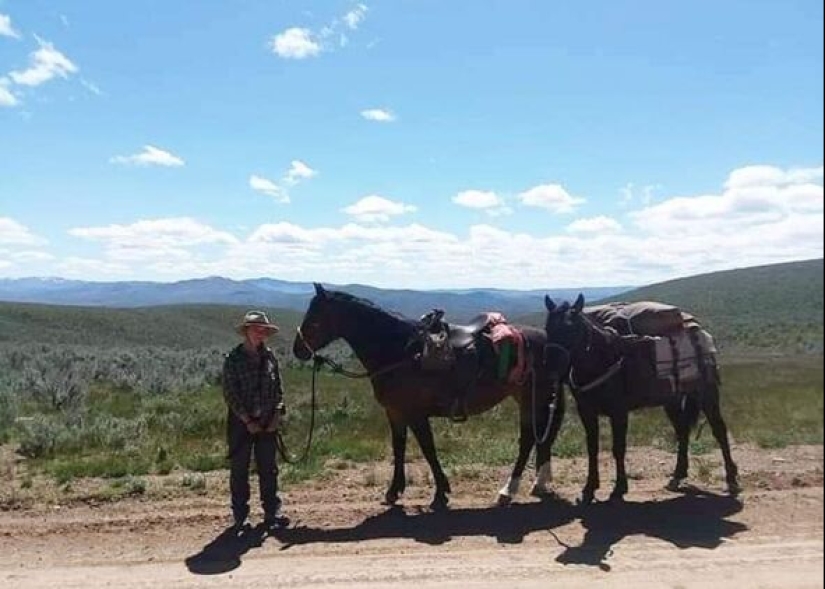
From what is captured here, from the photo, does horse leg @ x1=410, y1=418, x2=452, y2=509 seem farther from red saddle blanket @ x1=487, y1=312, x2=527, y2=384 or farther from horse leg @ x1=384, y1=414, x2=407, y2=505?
red saddle blanket @ x1=487, y1=312, x2=527, y2=384

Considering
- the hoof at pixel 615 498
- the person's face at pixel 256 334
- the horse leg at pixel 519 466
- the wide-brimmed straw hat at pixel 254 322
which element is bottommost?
the hoof at pixel 615 498

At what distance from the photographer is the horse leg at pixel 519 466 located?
845cm

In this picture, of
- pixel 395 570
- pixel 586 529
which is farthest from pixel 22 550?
pixel 586 529

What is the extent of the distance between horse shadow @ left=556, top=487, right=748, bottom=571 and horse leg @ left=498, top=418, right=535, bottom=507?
808mm

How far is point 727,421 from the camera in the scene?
8.69 metres

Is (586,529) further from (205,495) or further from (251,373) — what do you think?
(205,495)

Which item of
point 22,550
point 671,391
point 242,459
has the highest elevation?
point 671,391

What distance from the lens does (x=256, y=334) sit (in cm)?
802

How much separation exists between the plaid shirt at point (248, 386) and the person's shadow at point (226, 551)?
1079mm

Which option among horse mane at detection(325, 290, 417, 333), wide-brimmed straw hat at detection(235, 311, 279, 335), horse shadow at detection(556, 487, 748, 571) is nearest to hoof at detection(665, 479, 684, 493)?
horse shadow at detection(556, 487, 748, 571)

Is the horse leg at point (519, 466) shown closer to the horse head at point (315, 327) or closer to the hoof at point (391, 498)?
the hoof at point (391, 498)

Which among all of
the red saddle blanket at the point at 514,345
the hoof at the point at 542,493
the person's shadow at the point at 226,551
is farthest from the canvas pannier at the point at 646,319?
the person's shadow at the point at 226,551

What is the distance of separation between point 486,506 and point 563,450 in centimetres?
308

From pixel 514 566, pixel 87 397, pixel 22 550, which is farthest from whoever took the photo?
pixel 87 397
